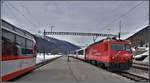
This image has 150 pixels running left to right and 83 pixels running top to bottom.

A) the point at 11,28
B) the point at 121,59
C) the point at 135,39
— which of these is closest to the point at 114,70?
the point at 121,59

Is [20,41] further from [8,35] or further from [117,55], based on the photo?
[117,55]

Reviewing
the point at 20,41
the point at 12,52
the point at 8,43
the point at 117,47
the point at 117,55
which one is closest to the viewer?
the point at 8,43

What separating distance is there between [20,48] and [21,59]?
2.49ft

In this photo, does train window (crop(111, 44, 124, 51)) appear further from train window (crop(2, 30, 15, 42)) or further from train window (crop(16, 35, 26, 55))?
train window (crop(2, 30, 15, 42))

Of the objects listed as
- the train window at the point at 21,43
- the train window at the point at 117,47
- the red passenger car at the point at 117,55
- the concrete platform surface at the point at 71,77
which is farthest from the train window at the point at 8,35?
the train window at the point at 117,47

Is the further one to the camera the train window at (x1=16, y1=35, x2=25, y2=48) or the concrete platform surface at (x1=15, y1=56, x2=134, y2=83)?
the train window at (x1=16, y1=35, x2=25, y2=48)

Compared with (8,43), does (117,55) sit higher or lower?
lower

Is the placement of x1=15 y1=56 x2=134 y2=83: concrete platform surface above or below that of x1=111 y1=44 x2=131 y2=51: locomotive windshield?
below

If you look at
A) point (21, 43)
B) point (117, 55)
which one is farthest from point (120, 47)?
point (21, 43)

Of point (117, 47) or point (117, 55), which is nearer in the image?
point (117, 55)

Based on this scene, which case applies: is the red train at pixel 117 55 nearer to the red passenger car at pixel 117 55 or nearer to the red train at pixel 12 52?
the red passenger car at pixel 117 55

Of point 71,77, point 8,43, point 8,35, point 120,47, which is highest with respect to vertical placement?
point 8,35

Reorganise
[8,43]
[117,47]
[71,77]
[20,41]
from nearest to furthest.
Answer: [8,43]
[20,41]
[71,77]
[117,47]

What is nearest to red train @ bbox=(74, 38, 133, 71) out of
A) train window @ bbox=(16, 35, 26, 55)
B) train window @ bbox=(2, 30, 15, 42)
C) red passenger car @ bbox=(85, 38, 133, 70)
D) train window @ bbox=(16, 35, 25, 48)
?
red passenger car @ bbox=(85, 38, 133, 70)
